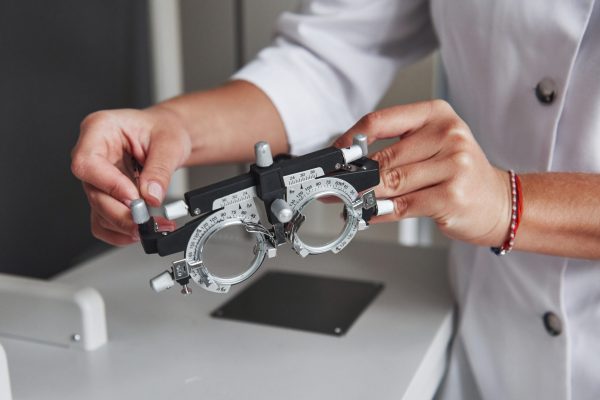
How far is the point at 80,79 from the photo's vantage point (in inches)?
39.2

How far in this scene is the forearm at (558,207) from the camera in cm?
58

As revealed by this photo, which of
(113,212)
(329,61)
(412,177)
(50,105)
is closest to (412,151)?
(412,177)

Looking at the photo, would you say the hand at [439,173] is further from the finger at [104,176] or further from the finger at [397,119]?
the finger at [104,176]

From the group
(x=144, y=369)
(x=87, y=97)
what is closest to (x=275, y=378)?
(x=144, y=369)

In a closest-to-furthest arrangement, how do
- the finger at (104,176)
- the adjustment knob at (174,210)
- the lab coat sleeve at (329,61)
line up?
the adjustment knob at (174,210) < the finger at (104,176) < the lab coat sleeve at (329,61)

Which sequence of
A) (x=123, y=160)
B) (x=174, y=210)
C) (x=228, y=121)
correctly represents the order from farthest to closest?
(x=228, y=121), (x=123, y=160), (x=174, y=210)

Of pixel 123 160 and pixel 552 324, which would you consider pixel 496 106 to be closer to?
pixel 552 324

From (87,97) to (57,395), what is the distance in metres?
0.49

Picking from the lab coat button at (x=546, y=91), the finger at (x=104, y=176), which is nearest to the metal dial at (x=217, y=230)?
the finger at (x=104, y=176)

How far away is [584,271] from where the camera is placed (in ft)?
2.24

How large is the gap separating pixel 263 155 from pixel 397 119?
5.5 inches

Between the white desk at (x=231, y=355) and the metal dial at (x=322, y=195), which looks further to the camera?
the white desk at (x=231, y=355)

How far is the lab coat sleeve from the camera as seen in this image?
85 cm

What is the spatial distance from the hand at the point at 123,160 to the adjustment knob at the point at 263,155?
0.26 feet
